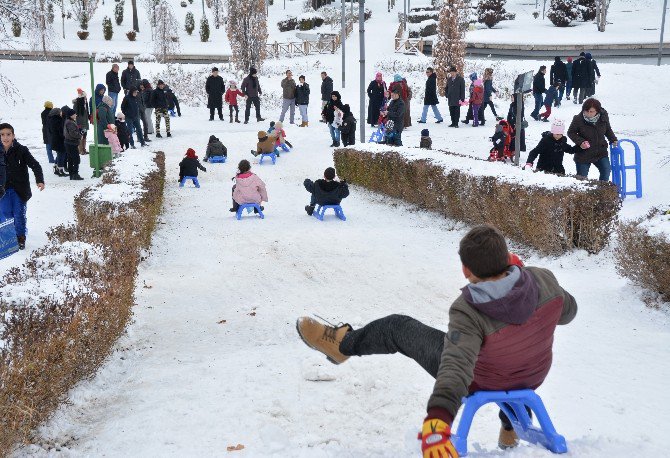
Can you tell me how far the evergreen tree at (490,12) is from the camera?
2250 inches

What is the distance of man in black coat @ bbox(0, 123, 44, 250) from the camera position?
31.4 ft

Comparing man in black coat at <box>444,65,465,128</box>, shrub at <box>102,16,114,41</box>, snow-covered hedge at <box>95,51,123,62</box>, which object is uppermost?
shrub at <box>102,16,114,41</box>

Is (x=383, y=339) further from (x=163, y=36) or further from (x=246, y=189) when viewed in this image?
(x=163, y=36)

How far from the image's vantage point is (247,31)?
3272cm

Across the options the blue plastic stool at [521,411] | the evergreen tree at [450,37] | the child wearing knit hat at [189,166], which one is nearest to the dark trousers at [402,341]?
the blue plastic stool at [521,411]

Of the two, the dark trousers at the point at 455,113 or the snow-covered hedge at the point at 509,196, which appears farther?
the dark trousers at the point at 455,113

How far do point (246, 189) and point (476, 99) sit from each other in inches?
435

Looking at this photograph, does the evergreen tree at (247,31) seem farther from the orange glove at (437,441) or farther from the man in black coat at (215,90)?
the orange glove at (437,441)

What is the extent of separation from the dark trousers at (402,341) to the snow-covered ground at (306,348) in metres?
0.53

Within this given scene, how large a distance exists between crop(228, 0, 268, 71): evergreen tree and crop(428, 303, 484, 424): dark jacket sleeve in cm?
3079

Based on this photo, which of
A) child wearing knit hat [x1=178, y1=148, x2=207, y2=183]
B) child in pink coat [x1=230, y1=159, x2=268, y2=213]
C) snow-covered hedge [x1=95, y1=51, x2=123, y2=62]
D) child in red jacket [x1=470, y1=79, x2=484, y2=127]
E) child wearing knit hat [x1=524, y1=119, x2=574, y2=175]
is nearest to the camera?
child wearing knit hat [x1=524, y1=119, x2=574, y2=175]

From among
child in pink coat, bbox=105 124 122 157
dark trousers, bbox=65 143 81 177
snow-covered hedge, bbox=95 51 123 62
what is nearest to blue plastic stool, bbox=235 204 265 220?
dark trousers, bbox=65 143 81 177

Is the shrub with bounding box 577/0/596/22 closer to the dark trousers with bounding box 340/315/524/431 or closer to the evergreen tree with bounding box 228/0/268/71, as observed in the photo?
the evergreen tree with bounding box 228/0/268/71

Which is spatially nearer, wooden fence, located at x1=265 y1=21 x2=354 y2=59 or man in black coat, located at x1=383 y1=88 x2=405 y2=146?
man in black coat, located at x1=383 y1=88 x2=405 y2=146
